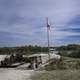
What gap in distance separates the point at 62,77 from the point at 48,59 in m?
7.40

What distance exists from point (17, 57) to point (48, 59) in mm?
3482

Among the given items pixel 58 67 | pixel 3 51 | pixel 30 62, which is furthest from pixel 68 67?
pixel 3 51

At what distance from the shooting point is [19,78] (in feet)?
51.4

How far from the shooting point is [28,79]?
15.3 metres

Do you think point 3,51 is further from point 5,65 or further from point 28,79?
point 28,79

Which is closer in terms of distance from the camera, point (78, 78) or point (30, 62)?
point (78, 78)

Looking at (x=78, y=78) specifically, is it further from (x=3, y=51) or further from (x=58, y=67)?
(x=3, y=51)

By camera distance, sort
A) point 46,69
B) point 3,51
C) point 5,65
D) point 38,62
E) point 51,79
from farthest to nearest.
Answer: point 3,51 → point 5,65 → point 38,62 → point 46,69 → point 51,79

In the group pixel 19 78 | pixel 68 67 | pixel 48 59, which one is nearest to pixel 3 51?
pixel 48 59

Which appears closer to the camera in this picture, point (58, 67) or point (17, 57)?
point (58, 67)

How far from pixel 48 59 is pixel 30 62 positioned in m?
1.82

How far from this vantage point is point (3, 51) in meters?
37.4

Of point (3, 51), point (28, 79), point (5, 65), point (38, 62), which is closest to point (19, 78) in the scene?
point (28, 79)

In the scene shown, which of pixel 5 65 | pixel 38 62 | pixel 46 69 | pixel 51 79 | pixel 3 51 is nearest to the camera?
pixel 51 79
